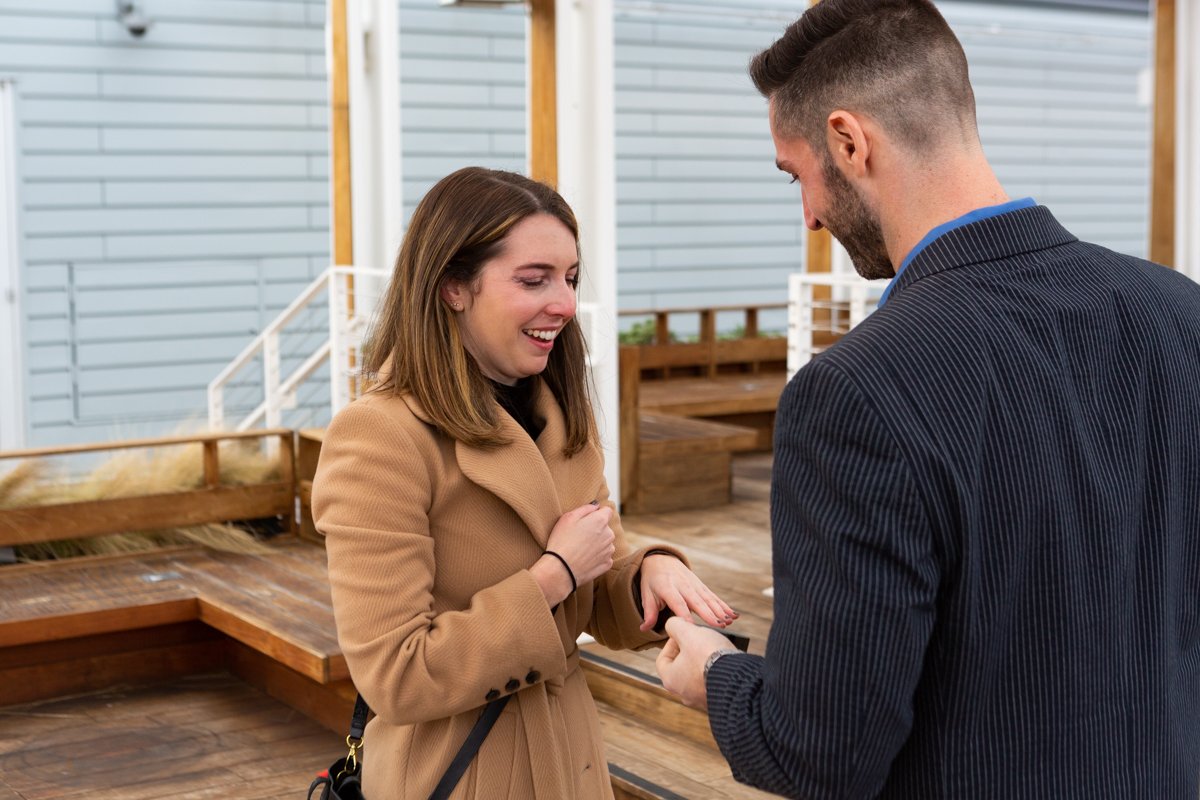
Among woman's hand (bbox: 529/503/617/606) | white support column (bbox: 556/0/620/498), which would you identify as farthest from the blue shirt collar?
white support column (bbox: 556/0/620/498)

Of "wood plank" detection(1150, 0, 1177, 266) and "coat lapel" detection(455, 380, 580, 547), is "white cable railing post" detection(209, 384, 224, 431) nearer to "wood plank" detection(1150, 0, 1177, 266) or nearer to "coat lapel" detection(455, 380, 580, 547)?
"wood plank" detection(1150, 0, 1177, 266)

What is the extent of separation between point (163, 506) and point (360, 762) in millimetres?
3503

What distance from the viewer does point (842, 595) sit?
103cm

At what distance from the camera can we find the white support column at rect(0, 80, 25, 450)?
7883mm

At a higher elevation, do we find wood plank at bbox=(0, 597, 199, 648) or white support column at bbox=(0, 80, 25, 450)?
white support column at bbox=(0, 80, 25, 450)

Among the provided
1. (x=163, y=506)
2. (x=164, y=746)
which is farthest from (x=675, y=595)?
(x=163, y=506)

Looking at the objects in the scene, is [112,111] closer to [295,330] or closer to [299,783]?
[295,330]

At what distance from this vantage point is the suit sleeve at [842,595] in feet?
3.34

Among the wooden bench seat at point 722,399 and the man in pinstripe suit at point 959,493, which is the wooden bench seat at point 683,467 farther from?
the man in pinstripe suit at point 959,493

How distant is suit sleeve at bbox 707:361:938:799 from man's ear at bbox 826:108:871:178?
0.21 m

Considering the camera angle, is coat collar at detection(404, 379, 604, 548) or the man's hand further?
coat collar at detection(404, 379, 604, 548)

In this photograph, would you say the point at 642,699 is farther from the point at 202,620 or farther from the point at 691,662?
the point at 691,662

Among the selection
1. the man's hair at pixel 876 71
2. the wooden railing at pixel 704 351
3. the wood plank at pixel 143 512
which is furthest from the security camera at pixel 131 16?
the man's hair at pixel 876 71

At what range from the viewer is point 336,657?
3863 mm
